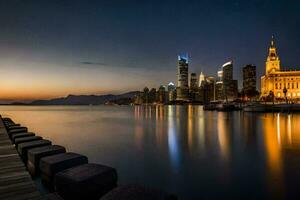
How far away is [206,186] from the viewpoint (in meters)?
12.7

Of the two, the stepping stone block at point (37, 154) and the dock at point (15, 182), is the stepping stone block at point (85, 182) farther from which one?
the stepping stone block at point (37, 154)

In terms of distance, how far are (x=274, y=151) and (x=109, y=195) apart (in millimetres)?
20390

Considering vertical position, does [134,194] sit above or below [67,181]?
above

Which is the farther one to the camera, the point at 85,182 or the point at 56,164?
the point at 56,164

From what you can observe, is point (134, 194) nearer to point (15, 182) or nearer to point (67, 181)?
point (67, 181)

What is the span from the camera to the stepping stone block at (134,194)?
5864mm

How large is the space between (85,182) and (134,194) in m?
2.12

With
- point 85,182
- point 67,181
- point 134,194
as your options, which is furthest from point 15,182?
point 134,194

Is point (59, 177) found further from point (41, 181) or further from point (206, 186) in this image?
point (206, 186)

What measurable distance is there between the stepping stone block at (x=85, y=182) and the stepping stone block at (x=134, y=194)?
1642 millimetres

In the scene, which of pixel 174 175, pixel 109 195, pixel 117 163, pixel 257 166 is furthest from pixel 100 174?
pixel 257 166

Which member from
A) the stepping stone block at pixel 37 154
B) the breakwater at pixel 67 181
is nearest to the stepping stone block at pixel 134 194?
the breakwater at pixel 67 181

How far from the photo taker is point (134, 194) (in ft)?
19.8

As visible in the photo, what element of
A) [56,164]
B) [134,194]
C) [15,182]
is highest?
[134,194]
